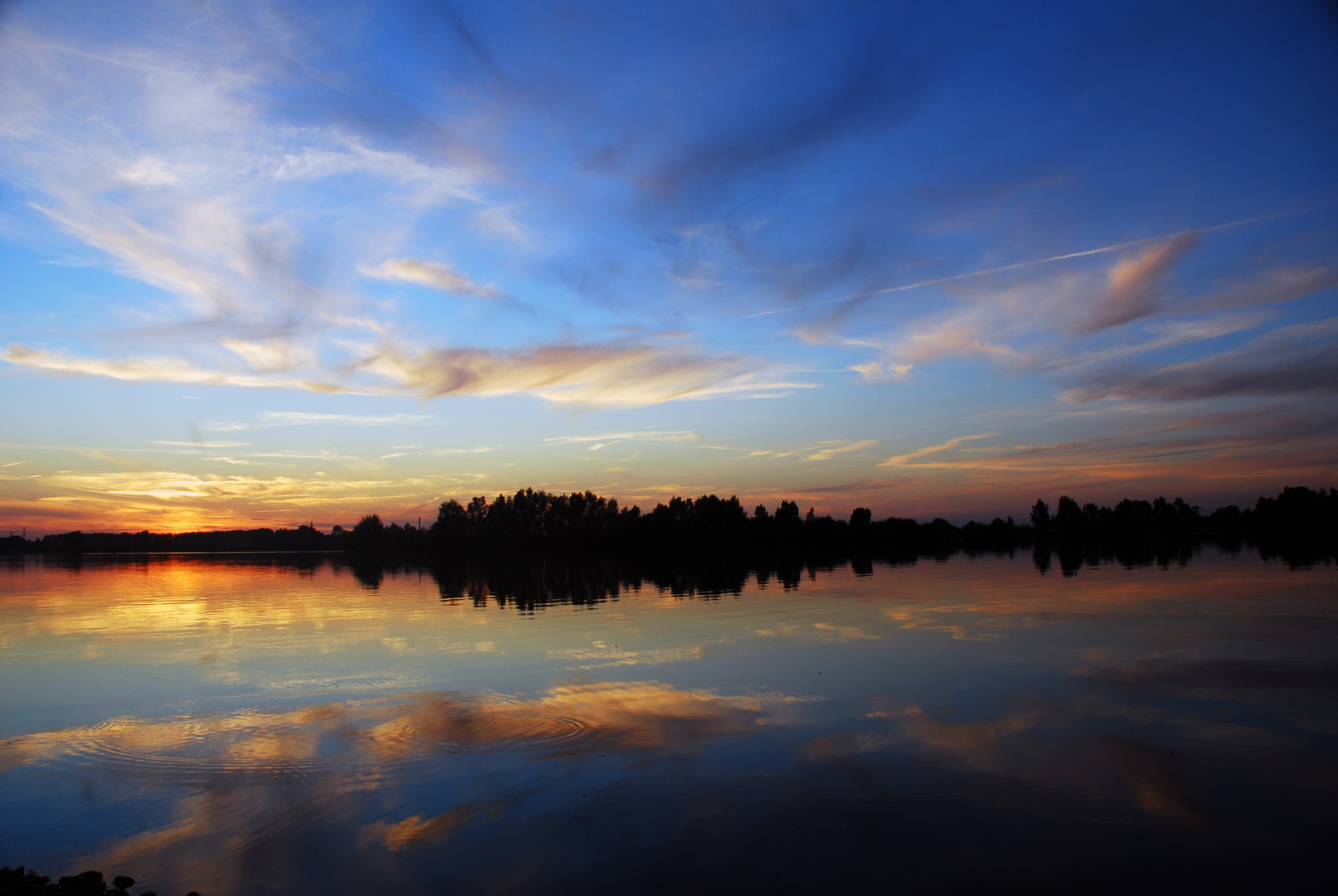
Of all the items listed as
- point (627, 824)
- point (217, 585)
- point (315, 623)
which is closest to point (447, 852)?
point (627, 824)

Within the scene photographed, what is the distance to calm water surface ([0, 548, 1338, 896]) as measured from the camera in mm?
9867

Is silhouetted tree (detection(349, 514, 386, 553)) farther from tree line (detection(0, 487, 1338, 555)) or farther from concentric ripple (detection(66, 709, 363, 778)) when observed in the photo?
concentric ripple (detection(66, 709, 363, 778))

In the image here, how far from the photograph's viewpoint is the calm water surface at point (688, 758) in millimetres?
9867

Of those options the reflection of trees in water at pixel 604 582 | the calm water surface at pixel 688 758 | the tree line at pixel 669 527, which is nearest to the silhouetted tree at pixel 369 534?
the tree line at pixel 669 527

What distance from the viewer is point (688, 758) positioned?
13.9 metres

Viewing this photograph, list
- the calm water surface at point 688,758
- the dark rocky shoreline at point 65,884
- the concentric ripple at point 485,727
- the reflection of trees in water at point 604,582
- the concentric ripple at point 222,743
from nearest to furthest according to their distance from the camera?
the dark rocky shoreline at point 65,884 → the calm water surface at point 688,758 → the concentric ripple at point 222,743 → the concentric ripple at point 485,727 → the reflection of trees in water at point 604,582

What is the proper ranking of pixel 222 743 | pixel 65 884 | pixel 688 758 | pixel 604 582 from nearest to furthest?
pixel 65 884, pixel 688 758, pixel 222 743, pixel 604 582

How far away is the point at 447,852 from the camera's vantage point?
10.3 meters

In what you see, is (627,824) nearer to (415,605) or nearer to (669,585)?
(415,605)

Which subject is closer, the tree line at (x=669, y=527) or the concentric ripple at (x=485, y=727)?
Answer: the concentric ripple at (x=485, y=727)

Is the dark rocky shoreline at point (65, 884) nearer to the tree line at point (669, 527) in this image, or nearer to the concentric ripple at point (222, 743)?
the concentric ripple at point (222, 743)

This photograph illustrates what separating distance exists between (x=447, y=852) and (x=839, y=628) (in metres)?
22.1

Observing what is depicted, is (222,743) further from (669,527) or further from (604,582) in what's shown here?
(669,527)

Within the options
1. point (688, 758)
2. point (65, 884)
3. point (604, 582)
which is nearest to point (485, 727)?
point (688, 758)
